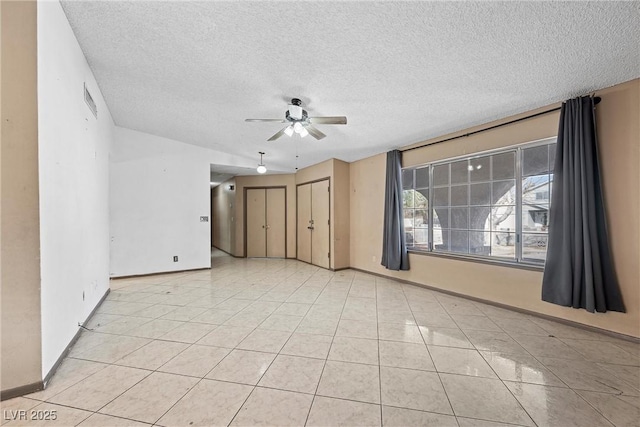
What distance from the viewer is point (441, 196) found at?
4102 mm

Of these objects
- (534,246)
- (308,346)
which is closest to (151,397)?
(308,346)

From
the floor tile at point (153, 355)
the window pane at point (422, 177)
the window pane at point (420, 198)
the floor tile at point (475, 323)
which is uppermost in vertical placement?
the window pane at point (422, 177)

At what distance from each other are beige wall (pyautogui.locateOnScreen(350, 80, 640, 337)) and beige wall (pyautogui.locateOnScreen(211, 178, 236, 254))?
209 inches

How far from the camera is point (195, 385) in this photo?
5.68ft

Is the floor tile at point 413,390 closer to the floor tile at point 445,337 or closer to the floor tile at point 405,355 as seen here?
the floor tile at point 405,355

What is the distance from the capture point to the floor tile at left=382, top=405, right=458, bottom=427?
56.0 inches

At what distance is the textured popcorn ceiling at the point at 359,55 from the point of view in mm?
1729

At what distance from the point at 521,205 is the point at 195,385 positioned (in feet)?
13.4

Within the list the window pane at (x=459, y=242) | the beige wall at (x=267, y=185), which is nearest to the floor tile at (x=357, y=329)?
the window pane at (x=459, y=242)

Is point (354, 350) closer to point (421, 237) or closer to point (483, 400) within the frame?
point (483, 400)

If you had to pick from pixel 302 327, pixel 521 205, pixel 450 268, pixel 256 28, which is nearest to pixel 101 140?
pixel 256 28

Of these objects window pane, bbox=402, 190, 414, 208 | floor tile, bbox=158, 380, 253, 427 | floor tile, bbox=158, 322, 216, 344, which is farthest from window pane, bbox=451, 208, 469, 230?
floor tile, bbox=158, 322, 216, 344

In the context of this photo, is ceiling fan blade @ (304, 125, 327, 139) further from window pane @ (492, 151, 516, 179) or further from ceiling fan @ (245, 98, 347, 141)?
window pane @ (492, 151, 516, 179)

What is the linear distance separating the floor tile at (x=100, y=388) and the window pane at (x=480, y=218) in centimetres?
424
